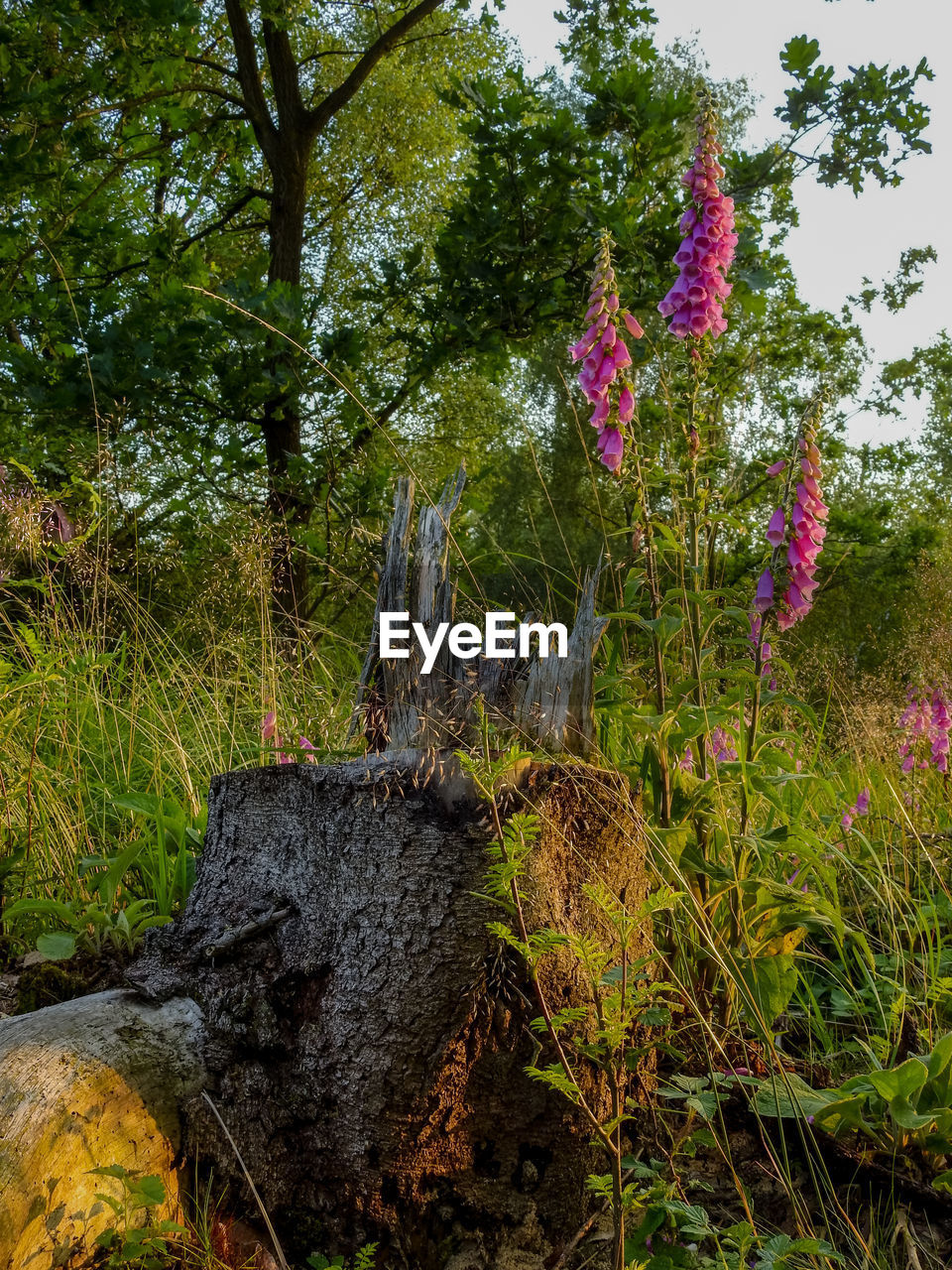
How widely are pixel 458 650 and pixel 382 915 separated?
25.1 inches

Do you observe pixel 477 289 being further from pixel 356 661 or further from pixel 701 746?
pixel 701 746

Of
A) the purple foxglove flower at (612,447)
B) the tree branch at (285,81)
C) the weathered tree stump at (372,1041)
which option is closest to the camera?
the weathered tree stump at (372,1041)

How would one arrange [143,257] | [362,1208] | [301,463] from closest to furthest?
1. [362,1208]
2. [301,463]
3. [143,257]

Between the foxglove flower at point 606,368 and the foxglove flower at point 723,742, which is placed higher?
the foxglove flower at point 606,368

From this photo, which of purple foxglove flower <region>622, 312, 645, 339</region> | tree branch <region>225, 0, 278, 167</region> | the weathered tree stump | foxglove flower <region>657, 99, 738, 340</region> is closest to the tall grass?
the weathered tree stump

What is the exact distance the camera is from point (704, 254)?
2455 millimetres

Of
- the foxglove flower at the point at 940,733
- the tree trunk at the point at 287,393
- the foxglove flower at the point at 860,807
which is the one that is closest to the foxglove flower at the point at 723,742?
the foxglove flower at the point at 860,807

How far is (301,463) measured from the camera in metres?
6.00

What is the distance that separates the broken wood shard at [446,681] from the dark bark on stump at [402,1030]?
165 millimetres

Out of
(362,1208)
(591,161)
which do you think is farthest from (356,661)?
(362,1208)

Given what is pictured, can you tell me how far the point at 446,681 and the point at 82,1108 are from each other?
1.08 meters

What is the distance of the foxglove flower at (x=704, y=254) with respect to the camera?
243 centimetres

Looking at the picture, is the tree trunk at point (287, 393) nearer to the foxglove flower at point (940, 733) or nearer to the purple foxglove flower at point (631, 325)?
the purple foxglove flower at point (631, 325)

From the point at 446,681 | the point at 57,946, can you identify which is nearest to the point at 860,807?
the point at 446,681
